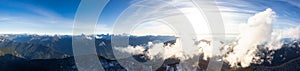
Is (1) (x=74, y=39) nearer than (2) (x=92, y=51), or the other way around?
(1) (x=74, y=39)

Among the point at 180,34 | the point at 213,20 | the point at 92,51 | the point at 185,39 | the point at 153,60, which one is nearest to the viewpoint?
the point at 213,20

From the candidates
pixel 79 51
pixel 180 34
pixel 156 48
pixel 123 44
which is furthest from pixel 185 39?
pixel 156 48

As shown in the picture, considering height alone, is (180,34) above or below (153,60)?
above

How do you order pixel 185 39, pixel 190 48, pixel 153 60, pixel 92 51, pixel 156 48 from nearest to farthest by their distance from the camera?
pixel 92 51
pixel 185 39
pixel 190 48
pixel 153 60
pixel 156 48

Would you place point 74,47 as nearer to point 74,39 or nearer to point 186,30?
point 74,39

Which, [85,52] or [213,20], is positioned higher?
[213,20]

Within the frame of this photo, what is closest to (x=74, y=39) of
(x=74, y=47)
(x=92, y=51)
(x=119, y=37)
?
(x=74, y=47)

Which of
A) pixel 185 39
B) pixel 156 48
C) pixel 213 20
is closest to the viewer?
pixel 213 20

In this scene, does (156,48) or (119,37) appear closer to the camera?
(119,37)

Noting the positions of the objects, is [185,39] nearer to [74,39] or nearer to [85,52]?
[85,52]
